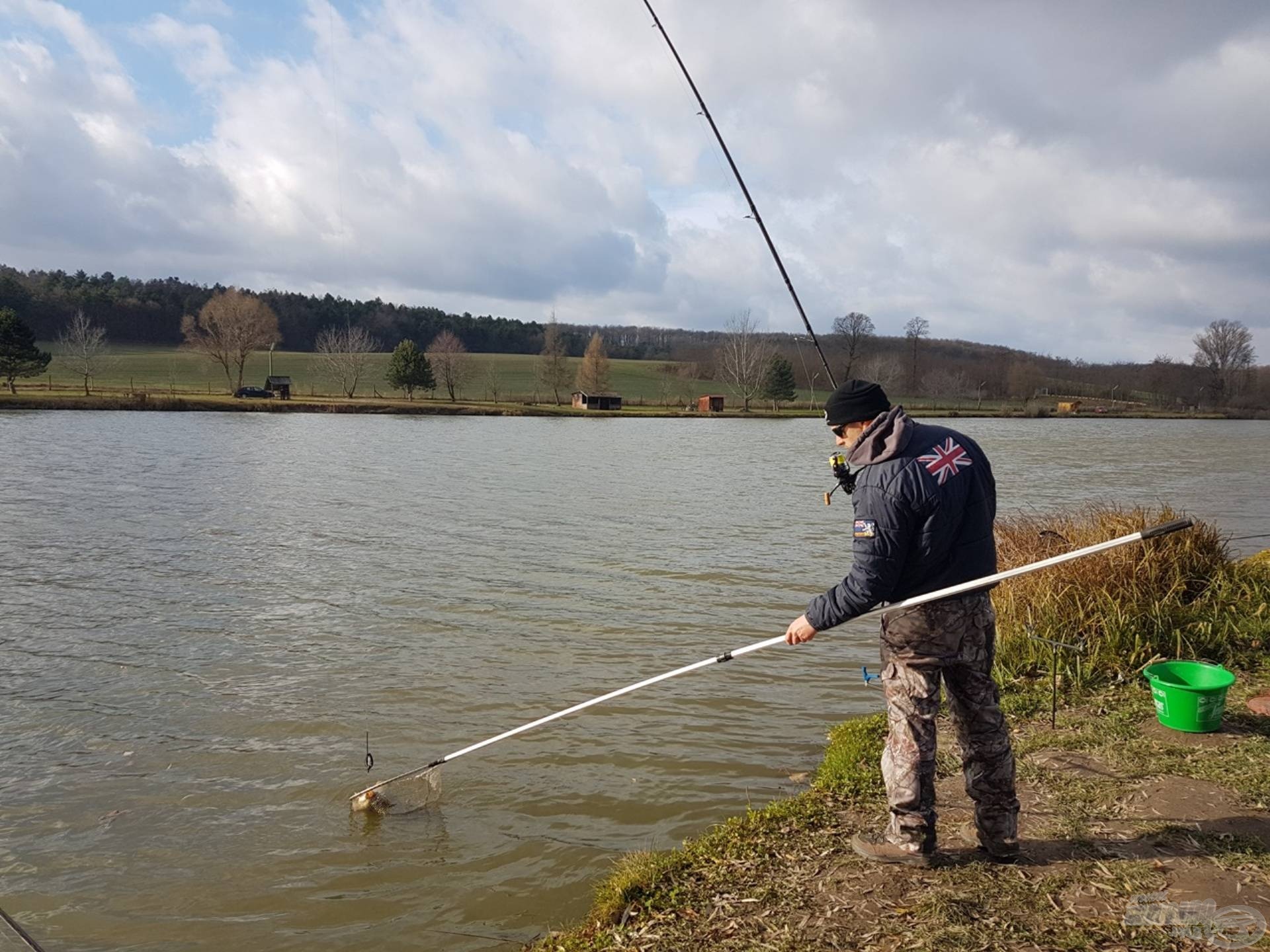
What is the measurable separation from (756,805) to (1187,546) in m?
5.66

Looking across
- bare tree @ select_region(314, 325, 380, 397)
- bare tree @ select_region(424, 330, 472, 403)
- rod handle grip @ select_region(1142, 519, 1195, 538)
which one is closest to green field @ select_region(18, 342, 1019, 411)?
bare tree @ select_region(424, 330, 472, 403)

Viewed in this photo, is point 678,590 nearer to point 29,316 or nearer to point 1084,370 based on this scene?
point 29,316

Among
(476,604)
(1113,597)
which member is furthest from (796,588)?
(1113,597)

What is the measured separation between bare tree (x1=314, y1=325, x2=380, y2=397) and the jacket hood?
89152 millimetres

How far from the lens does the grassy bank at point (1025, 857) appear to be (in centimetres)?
407

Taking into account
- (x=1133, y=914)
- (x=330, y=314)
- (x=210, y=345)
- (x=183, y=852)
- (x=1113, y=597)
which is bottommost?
(x=183, y=852)

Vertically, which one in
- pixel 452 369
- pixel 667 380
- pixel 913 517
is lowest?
pixel 913 517

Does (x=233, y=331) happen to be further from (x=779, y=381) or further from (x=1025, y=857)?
(x=1025, y=857)

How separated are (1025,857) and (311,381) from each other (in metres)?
110

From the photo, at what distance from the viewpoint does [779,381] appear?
9788 cm

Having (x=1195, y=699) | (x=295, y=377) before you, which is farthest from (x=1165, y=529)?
(x=295, y=377)

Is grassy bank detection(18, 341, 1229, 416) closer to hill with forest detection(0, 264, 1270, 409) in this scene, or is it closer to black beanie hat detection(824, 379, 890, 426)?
hill with forest detection(0, 264, 1270, 409)

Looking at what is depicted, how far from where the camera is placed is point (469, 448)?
40.9 m

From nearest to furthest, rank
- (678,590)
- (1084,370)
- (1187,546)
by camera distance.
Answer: (1187,546)
(678,590)
(1084,370)
